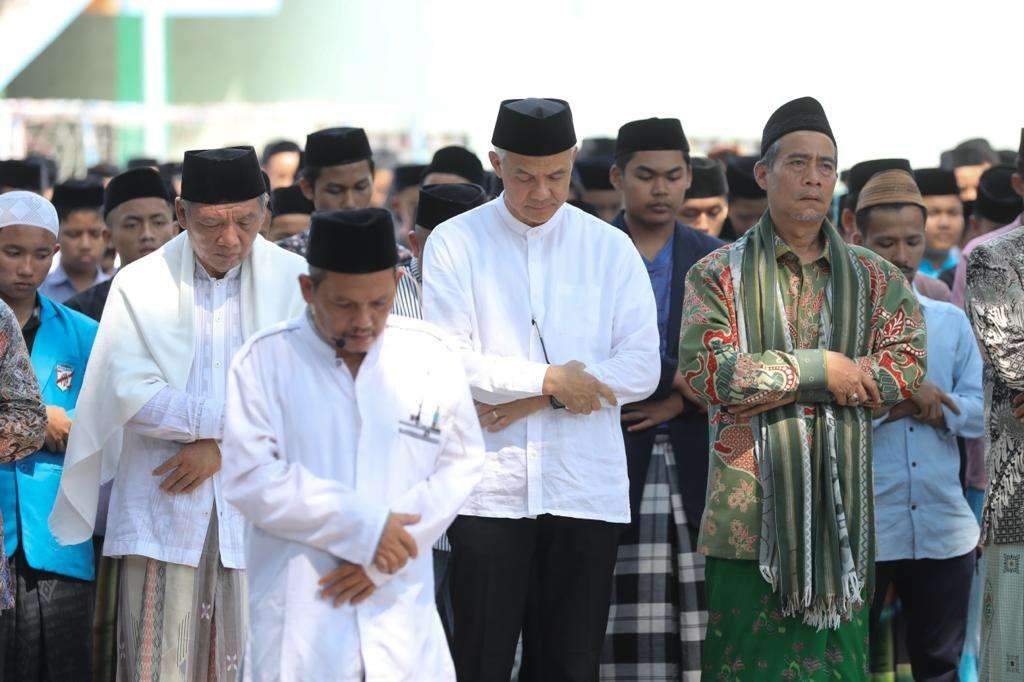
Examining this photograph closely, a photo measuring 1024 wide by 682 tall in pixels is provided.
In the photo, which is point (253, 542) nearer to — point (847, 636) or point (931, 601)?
point (847, 636)

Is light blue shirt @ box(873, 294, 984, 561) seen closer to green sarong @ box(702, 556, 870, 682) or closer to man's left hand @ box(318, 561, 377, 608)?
green sarong @ box(702, 556, 870, 682)

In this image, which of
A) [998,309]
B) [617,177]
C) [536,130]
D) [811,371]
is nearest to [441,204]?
[617,177]

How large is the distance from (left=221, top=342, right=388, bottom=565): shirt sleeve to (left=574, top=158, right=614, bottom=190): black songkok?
4.88m

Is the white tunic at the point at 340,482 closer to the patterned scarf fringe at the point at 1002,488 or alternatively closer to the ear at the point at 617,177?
the patterned scarf fringe at the point at 1002,488

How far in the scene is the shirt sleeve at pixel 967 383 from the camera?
6.11m

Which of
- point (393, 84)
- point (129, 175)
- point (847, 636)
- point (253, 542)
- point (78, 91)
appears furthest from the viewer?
point (78, 91)

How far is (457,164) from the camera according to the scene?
26.3 feet

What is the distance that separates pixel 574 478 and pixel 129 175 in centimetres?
320

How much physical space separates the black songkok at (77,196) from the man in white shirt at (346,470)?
4.10 meters

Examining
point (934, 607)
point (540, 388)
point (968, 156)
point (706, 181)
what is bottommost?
point (934, 607)

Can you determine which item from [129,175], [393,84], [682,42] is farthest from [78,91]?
[129,175]

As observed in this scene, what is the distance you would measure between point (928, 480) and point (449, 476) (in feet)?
8.53

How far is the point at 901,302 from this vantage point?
199 inches

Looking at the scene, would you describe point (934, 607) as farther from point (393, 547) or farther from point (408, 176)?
point (408, 176)
